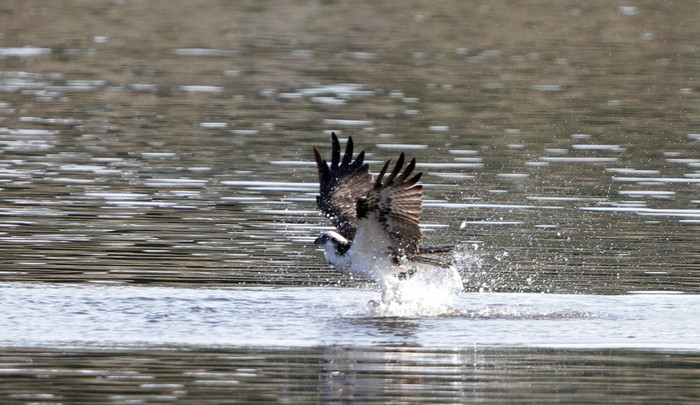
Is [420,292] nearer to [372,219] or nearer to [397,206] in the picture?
[372,219]

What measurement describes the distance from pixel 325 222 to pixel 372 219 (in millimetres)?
4223

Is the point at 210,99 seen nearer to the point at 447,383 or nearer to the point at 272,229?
the point at 272,229

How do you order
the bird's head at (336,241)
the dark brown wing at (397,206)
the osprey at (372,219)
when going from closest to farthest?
the dark brown wing at (397,206) → the osprey at (372,219) → the bird's head at (336,241)

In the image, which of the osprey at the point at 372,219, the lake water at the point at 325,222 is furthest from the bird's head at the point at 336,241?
the lake water at the point at 325,222

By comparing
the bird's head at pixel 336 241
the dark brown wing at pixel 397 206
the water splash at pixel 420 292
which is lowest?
the water splash at pixel 420 292

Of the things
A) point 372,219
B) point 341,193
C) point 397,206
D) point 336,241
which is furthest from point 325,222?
point 397,206

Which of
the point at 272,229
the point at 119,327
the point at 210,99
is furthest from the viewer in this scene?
the point at 210,99

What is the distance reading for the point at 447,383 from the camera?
1016 cm

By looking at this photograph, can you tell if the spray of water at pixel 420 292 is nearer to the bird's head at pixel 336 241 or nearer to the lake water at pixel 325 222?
the lake water at pixel 325 222

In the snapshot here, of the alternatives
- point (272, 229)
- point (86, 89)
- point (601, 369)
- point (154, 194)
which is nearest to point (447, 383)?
point (601, 369)

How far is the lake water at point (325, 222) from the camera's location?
34.7 feet

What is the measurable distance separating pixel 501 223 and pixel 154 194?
14.4 feet

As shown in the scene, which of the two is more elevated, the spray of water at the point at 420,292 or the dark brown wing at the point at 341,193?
the dark brown wing at the point at 341,193

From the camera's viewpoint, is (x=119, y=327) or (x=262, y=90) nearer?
(x=119, y=327)
